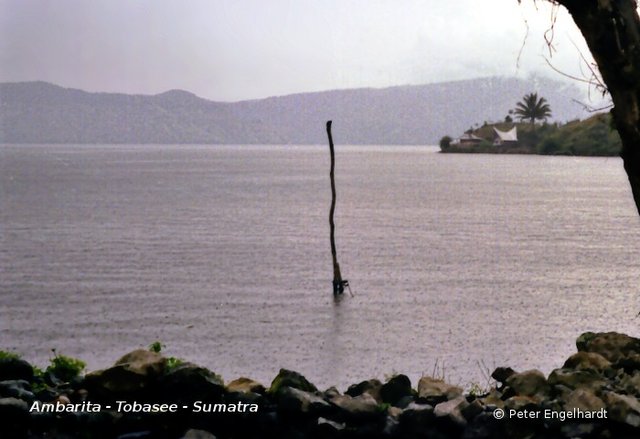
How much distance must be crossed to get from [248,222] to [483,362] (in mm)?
37648

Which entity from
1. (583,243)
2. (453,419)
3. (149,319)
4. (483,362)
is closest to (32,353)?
(149,319)

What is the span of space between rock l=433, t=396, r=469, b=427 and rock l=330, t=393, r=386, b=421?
0.46 metres

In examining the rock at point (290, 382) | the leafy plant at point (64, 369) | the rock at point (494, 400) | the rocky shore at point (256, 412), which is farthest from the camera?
the leafy plant at point (64, 369)

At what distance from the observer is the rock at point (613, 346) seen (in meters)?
10.2

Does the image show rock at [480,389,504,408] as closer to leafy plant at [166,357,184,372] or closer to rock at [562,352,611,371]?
rock at [562,352,611,371]

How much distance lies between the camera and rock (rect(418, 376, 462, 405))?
8.65 meters

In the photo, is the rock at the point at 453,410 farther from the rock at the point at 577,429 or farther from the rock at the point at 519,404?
the rock at the point at 577,429

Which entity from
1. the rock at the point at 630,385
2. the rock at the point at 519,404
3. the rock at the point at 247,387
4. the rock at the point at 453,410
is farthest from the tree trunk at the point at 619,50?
the rock at the point at 247,387

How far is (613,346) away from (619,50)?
Result: 3.22 m

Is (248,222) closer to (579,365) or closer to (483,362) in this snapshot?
(483,362)

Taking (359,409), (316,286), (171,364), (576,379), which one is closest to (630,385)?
(576,379)

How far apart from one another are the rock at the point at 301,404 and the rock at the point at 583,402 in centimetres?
191

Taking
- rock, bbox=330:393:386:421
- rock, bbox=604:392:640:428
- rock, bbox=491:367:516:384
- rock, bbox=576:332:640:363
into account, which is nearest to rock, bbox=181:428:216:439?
rock, bbox=330:393:386:421

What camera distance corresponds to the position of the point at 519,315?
23953mm
